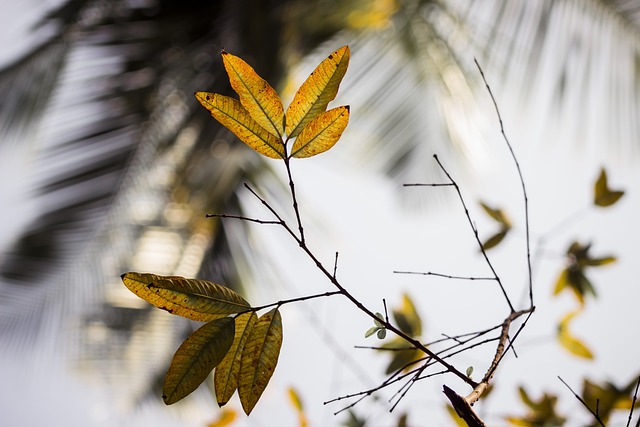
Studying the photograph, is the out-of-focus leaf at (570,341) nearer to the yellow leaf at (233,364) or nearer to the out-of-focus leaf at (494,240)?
the out-of-focus leaf at (494,240)

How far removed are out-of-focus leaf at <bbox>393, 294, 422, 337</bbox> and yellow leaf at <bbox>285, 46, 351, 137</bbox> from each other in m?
0.47

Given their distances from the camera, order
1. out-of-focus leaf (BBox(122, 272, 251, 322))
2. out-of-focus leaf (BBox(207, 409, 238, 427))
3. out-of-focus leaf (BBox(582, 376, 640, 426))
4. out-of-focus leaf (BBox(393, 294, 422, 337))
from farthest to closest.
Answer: out-of-focus leaf (BBox(207, 409, 238, 427))
out-of-focus leaf (BBox(393, 294, 422, 337))
out-of-focus leaf (BBox(582, 376, 640, 426))
out-of-focus leaf (BBox(122, 272, 251, 322))

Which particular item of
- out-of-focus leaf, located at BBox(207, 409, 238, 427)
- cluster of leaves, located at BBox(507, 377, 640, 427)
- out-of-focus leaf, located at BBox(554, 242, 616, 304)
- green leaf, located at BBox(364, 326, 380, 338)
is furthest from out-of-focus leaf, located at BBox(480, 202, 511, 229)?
out-of-focus leaf, located at BBox(207, 409, 238, 427)

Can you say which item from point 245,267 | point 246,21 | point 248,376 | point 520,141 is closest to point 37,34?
point 246,21

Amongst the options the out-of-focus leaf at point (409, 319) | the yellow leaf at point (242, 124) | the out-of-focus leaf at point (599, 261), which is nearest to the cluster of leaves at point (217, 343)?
the yellow leaf at point (242, 124)

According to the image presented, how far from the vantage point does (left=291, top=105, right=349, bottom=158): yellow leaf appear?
1.49 ft

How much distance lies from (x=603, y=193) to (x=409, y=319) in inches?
12.7

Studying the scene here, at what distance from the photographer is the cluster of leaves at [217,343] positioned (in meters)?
0.43

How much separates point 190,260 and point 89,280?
381 mm

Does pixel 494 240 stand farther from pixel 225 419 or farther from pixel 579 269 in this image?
pixel 225 419

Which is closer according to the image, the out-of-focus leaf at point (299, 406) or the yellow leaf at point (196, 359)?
the yellow leaf at point (196, 359)

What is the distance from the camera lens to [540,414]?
0.85 metres

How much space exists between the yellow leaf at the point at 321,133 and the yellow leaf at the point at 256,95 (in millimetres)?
18

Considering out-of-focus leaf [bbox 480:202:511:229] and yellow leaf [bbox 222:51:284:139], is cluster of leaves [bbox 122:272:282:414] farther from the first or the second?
out-of-focus leaf [bbox 480:202:511:229]
